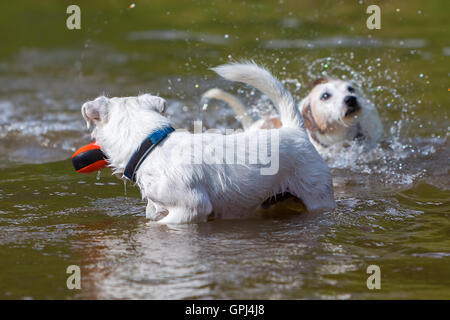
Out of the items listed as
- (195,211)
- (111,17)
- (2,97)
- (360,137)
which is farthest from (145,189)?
(111,17)

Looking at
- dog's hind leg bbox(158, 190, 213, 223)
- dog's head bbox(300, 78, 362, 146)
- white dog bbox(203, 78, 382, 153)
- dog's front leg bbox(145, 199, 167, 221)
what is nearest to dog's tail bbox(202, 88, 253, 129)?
white dog bbox(203, 78, 382, 153)

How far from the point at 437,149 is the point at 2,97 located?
266 inches

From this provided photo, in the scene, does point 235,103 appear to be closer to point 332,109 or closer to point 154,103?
point 332,109

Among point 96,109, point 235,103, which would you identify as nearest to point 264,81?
point 96,109

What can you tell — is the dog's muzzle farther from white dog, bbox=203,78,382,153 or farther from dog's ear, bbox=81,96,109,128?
dog's ear, bbox=81,96,109,128

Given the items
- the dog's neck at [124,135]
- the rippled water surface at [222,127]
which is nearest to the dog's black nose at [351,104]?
the rippled water surface at [222,127]

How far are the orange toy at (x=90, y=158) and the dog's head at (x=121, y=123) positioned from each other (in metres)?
0.09

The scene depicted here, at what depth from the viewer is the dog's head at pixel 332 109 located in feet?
Result: 20.8

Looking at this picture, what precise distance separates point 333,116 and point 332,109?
3.0 inches

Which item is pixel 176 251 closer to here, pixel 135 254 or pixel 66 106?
pixel 135 254

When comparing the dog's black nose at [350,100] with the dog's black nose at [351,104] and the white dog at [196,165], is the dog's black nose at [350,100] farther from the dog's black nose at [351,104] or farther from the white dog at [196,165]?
the white dog at [196,165]

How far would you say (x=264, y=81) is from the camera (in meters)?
4.58

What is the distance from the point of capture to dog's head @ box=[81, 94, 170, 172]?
4.20m

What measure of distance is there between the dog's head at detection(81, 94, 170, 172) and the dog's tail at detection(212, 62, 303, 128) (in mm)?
603
